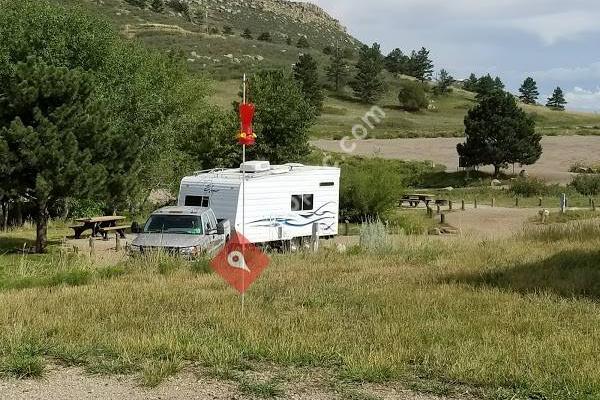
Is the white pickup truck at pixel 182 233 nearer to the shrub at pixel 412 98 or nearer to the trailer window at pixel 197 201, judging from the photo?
the trailer window at pixel 197 201

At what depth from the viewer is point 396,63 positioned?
409 feet

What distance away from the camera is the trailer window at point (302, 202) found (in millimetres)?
20469

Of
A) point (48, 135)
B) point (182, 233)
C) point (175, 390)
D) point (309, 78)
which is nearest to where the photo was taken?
point (175, 390)

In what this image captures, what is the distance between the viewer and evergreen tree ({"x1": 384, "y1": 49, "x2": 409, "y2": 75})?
398 ft

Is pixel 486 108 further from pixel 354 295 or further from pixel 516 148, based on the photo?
pixel 354 295

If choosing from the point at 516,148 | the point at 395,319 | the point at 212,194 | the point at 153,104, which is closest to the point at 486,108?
the point at 516,148

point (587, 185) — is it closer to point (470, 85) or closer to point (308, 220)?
point (308, 220)

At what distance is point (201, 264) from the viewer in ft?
42.0

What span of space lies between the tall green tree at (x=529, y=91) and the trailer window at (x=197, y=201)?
375 ft

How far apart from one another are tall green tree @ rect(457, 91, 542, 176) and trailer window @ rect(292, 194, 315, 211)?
29.5 metres

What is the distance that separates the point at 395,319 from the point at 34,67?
15.0 metres

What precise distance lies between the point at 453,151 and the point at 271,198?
1716 inches

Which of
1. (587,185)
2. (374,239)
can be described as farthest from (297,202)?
(587,185)

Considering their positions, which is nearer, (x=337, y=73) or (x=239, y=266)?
(x=239, y=266)
